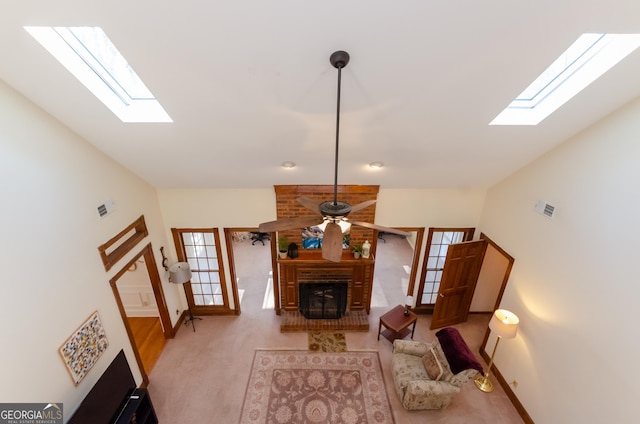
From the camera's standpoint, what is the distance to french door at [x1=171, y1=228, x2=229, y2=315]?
5488 millimetres

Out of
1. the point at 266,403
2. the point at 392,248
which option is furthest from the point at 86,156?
the point at 392,248

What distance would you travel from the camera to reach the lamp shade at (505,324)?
4.02 m

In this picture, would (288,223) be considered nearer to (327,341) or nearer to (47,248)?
(47,248)

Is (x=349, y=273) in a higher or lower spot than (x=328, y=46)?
lower

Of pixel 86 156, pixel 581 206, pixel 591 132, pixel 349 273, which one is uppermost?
pixel 591 132

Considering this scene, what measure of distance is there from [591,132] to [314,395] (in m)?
4.87

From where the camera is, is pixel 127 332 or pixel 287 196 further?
pixel 287 196

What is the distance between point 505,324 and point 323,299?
3013 millimetres

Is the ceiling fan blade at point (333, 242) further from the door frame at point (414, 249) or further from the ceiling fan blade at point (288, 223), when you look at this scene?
the door frame at point (414, 249)

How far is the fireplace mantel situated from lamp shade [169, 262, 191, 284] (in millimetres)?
1676

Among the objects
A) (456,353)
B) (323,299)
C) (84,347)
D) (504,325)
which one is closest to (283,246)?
(323,299)

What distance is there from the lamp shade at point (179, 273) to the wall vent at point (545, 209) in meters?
5.62

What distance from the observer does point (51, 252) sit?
2.88 meters

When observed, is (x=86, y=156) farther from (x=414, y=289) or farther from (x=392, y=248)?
(x=392, y=248)
